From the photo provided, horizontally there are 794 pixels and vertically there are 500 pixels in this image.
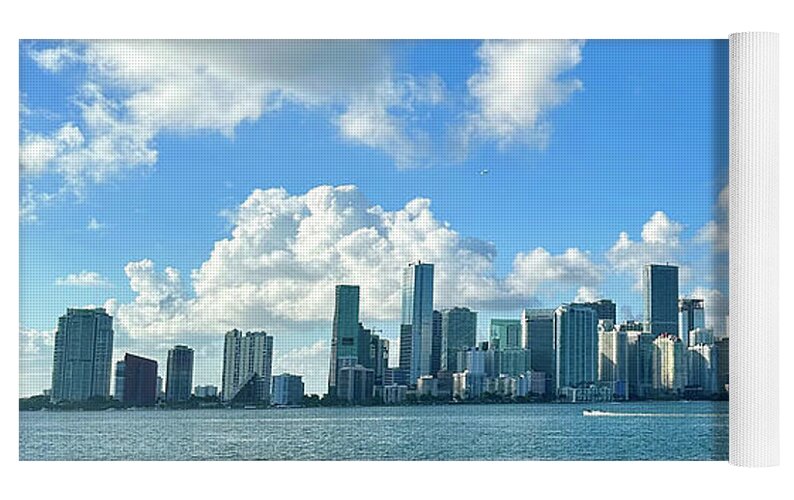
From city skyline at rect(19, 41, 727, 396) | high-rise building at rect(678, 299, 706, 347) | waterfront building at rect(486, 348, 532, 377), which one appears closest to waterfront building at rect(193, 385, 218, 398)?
city skyline at rect(19, 41, 727, 396)

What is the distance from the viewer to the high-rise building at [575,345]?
841 centimetres

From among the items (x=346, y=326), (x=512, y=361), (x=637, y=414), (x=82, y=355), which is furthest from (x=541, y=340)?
(x=82, y=355)

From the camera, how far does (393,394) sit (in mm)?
8523

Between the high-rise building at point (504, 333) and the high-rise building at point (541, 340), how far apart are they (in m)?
0.04

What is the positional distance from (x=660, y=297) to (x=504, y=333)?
112 centimetres

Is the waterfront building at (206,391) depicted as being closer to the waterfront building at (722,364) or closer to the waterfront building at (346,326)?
the waterfront building at (346,326)

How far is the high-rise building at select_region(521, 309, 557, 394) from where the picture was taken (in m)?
8.41

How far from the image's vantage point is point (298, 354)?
8.27 m

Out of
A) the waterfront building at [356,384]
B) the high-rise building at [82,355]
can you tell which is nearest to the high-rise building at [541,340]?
the waterfront building at [356,384]

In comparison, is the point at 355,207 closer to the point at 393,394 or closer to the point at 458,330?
the point at 458,330

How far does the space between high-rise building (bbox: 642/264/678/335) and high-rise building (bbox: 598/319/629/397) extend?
0.76ft
